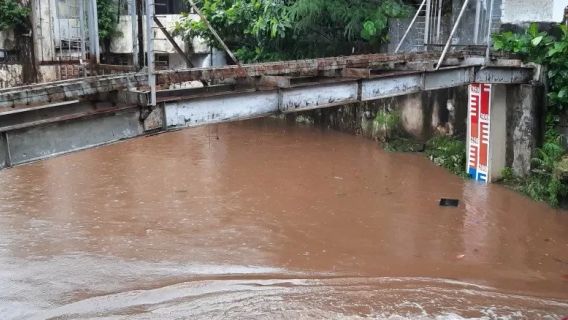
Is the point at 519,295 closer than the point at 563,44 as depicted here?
Yes

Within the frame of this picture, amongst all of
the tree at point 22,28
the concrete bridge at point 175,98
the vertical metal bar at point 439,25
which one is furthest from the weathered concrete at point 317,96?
the tree at point 22,28

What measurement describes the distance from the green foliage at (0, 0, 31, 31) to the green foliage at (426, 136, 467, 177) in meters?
14.0

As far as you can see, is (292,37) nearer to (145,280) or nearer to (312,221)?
(312,221)

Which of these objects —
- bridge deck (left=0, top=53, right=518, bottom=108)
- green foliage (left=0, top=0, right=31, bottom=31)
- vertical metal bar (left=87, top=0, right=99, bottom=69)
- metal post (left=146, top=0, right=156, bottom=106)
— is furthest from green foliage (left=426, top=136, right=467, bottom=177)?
green foliage (left=0, top=0, right=31, bottom=31)

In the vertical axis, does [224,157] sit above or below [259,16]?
below

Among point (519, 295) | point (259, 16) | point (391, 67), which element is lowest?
point (519, 295)

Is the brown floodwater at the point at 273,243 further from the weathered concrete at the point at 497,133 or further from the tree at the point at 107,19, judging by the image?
the tree at the point at 107,19

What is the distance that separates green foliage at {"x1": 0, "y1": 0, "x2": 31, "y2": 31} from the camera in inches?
755

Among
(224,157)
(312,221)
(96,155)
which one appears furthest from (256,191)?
(96,155)

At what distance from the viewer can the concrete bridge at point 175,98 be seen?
4910 millimetres

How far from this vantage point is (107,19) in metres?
20.1

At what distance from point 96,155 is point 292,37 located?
5.73m

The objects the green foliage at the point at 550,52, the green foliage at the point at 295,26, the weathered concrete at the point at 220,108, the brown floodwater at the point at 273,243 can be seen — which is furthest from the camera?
the green foliage at the point at 295,26

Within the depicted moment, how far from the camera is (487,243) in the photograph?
27.0ft
